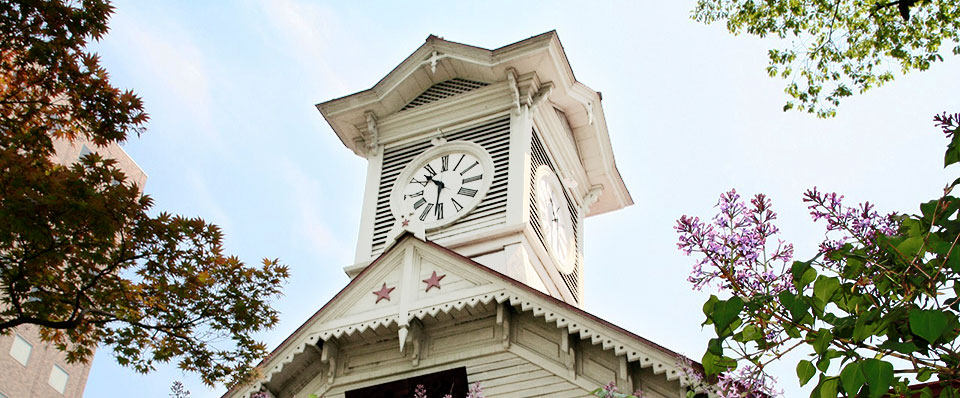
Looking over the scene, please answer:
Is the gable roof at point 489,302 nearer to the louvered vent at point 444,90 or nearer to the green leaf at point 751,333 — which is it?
the green leaf at point 751,333

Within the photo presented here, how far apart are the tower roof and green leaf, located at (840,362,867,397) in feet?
48.7

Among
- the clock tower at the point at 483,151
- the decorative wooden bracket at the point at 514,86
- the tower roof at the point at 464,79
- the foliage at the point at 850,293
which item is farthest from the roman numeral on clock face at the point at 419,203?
the foliage at the point at 850,293

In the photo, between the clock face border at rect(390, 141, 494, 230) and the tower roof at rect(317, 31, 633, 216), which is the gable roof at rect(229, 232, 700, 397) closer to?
the clock face border at rect(390, 141, 494, 230)

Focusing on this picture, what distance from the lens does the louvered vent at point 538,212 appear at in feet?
63.2

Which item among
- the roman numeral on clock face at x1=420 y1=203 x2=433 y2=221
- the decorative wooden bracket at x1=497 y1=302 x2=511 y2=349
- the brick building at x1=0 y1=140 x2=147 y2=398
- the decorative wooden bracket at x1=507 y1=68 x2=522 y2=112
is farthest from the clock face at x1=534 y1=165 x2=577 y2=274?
the brick building at x1=0 y1=140 x2=147 y2=398

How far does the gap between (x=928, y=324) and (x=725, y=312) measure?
119 centimetres

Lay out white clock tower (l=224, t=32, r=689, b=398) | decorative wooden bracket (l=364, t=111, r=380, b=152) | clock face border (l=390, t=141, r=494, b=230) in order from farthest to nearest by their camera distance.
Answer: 1. decorative wooden bracket (l=364, t=111, r=380, b=152)
2. clock face border (l=390, t=141, r=494, b=230)
3. white clock tower (l=224, t=32, r=689, b=398)

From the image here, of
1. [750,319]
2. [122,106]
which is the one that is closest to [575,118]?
[122,106]

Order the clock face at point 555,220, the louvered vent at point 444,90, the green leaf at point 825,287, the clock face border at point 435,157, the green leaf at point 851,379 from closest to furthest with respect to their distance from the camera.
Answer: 1. the green leaf at point 851,379
2. the green leaf at point 825,287
3. the clock face border at point 435,157
4. the clock face at point 555,220
5. the louvered vent at point 444,90

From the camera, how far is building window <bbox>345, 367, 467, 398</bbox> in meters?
13.9

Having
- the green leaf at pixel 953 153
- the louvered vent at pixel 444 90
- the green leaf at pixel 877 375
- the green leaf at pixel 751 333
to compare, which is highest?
the louvered vent at pixel 444 90

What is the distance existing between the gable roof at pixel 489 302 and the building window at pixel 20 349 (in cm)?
4761

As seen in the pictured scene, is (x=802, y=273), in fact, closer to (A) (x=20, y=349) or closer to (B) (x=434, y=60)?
(B) (x=434, y=60)

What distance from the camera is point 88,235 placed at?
10.8 metres
